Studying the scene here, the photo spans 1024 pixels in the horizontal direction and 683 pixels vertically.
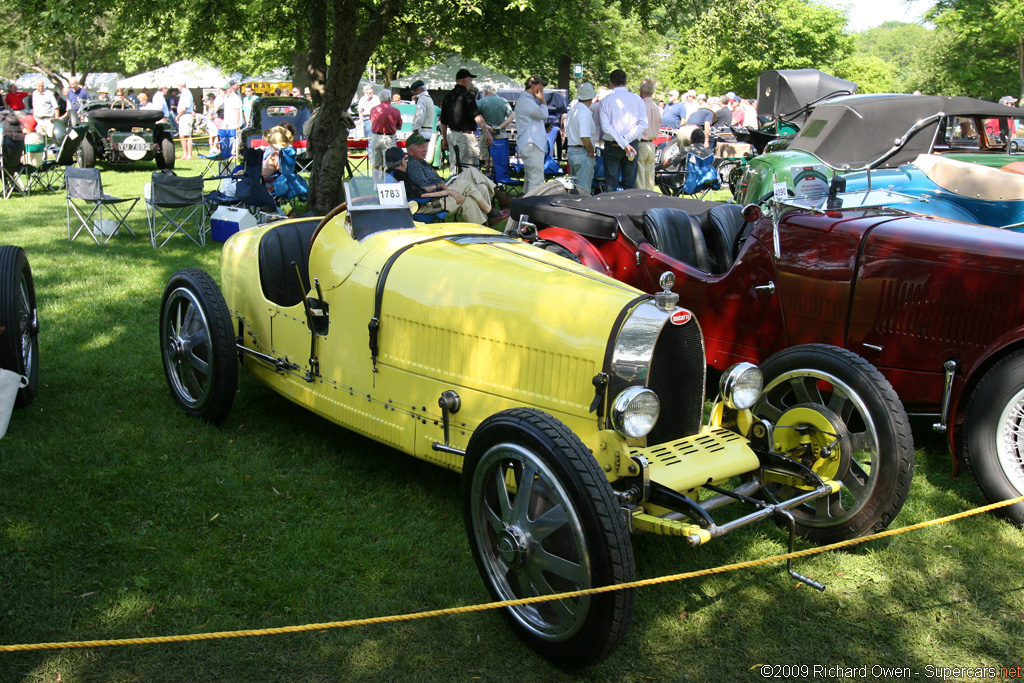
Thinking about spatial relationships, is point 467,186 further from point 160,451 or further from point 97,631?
point 97,631

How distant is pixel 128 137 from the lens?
690 inches

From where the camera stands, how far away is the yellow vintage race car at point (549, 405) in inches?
113

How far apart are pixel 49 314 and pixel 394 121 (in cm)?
786

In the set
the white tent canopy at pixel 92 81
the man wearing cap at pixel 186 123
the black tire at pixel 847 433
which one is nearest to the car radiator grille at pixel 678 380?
the black tire at pixel 847 433

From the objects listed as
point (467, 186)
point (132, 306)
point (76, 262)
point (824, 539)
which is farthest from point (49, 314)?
point (824, 539)

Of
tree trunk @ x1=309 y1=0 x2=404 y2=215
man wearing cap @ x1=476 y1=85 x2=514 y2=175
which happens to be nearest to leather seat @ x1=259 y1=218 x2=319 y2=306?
tree trunk @ x1=309 y1=0 x2=404 y2=215

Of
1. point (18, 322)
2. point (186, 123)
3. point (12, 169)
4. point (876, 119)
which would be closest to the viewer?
point (18, 322)

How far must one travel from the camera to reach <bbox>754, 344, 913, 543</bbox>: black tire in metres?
3.42

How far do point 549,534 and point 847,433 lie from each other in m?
1.53

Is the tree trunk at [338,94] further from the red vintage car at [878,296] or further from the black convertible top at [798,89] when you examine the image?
the black convertible top at [798,89]

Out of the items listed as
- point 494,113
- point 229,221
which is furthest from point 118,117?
point 229,221

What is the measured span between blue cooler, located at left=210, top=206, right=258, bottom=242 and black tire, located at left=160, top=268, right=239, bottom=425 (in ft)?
15.7

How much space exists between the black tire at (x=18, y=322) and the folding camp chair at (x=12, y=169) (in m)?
9.58

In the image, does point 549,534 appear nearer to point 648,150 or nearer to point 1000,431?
point 1000,431
